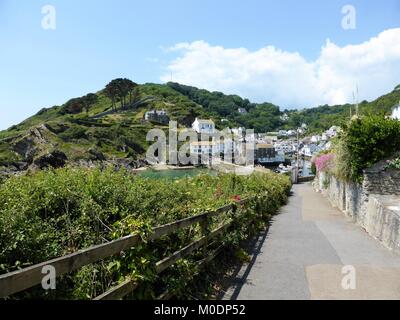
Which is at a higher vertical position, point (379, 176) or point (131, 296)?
point (379, 176)

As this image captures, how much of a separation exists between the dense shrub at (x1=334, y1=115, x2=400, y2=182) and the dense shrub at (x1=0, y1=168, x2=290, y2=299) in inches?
332

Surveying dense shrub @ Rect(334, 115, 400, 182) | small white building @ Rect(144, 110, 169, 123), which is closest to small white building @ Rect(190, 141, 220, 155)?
small white building @ Rect(144, 110, 169, 123)

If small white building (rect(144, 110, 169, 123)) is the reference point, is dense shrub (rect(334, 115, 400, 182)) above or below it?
below

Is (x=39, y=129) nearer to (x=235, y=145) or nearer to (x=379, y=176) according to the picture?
(x=235, y=145)

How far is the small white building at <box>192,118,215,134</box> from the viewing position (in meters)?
152

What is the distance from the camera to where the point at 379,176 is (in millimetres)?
12727

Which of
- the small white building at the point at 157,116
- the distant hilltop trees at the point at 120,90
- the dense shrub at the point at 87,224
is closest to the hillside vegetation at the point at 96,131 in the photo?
the distant hilltop trees at the point at 120,90

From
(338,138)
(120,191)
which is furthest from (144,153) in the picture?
(120,191)

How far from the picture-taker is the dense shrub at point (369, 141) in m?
12.8

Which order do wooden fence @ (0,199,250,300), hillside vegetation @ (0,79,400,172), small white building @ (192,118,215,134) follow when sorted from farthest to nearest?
small white building @ (192,118,215,134)
hillside vegetation @ (0,79,400,172)
wooden fence @ (0,199,250,300)

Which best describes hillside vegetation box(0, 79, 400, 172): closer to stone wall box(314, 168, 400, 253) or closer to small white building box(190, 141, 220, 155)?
small white building box(190, 141, 220, 155)

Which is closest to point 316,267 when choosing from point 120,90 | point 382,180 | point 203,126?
point 382,180

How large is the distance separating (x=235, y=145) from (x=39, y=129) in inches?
2301
